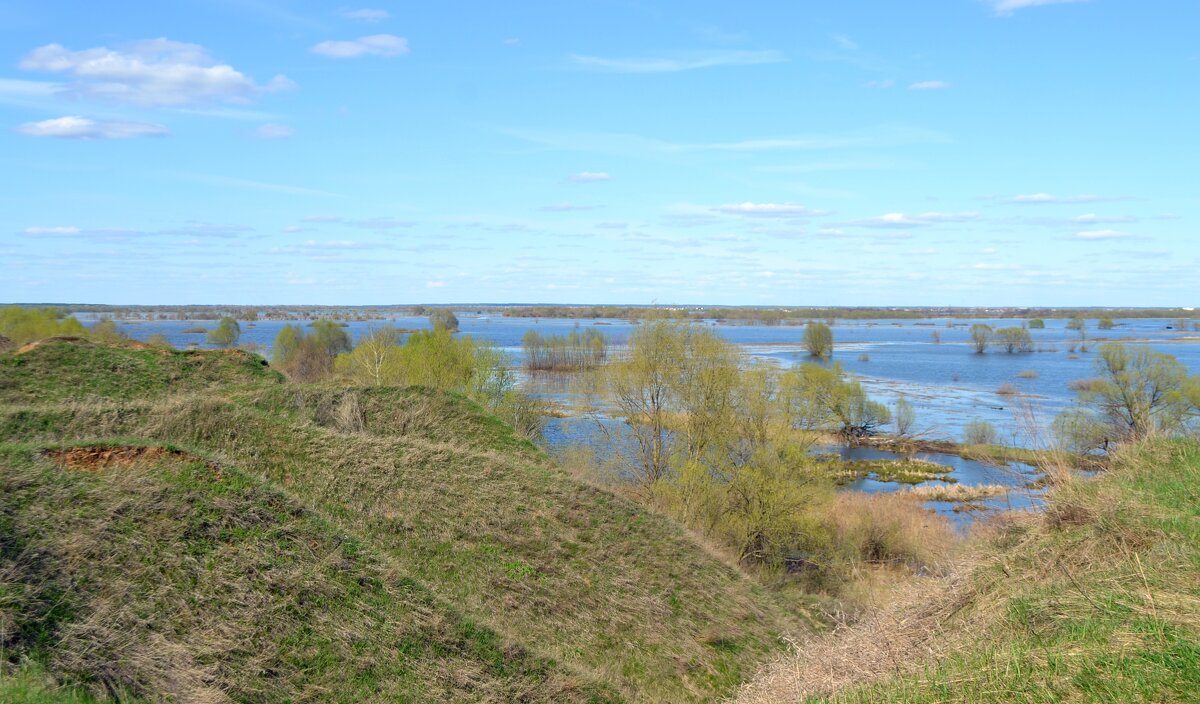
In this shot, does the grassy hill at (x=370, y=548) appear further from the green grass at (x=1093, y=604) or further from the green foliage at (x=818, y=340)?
the green foliage at (x=818, y=340)

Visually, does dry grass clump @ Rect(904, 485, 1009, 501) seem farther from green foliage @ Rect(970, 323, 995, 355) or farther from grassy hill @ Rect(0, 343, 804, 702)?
green foliage @ Rect(970, 323, 995, 355)

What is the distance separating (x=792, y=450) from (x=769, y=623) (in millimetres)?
15520

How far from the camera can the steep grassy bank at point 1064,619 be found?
4.57 meters

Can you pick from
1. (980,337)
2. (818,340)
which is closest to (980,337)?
(980,337)

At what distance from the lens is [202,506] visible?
8766mm

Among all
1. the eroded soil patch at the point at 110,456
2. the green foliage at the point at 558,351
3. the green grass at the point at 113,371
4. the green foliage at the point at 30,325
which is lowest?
the green foliage at the point at 558,351

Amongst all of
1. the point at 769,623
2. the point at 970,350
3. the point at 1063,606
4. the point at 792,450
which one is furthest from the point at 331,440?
the point at 970,350

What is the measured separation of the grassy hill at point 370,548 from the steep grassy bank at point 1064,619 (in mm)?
3490

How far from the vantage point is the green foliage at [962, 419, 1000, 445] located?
40.1m

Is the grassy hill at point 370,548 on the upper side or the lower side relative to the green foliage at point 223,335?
lower

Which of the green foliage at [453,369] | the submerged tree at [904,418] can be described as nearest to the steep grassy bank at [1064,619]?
the green foliage at [453,369]

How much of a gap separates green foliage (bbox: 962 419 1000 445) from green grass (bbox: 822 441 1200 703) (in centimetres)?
3333

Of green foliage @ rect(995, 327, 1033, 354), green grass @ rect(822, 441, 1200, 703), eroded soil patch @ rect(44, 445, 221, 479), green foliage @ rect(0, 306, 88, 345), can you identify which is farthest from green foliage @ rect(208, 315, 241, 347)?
green foliage @ rect(995, 327, 1033, 354)

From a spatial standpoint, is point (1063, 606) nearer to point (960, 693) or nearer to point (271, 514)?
point (960, 693)
